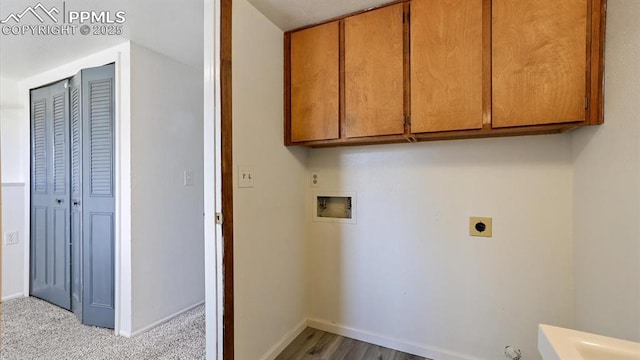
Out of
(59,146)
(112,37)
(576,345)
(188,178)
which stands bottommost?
(576,345)

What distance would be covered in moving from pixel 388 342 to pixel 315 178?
1.31m

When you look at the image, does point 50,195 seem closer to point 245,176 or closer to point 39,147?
point 39,147

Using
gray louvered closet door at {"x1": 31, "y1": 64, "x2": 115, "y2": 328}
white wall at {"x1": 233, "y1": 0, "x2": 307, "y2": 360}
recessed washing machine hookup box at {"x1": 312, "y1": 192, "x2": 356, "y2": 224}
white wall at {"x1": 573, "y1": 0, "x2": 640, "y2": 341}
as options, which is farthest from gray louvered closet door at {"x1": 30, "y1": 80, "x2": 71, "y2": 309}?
white wall at {"x1": 573, "y1": 0, "x2": 640, "y2": 341}

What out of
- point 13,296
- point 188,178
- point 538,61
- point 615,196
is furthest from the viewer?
point 13,296

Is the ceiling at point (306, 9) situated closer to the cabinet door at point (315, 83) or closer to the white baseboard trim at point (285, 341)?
the cabinet door at point (315, 83)

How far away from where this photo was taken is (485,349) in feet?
5.99

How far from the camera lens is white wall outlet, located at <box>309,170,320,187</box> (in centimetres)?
234

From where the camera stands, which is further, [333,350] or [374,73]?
[333,350]

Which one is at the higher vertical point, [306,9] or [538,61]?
[306,9]

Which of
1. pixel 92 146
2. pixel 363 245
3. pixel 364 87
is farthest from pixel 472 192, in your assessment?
pixel 92 146

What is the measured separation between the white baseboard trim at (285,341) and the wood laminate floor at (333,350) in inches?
1.0

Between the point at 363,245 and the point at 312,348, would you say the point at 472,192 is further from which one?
the point at 312,348

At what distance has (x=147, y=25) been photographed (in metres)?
1.98

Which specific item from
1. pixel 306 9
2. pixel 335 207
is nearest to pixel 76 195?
pixel 335 207
